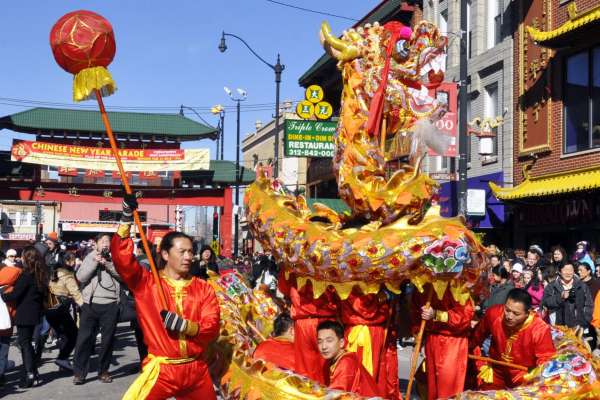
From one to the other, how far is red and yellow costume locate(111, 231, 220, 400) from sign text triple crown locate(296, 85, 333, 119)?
16488 mm

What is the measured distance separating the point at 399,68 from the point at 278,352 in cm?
237

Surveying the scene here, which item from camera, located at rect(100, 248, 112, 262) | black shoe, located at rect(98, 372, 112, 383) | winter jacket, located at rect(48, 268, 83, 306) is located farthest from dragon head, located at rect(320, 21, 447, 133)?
winter jacket, located at rect(48, 268, 83, 306)

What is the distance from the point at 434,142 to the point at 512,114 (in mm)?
12391

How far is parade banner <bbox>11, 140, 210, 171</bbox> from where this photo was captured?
43.5 meters

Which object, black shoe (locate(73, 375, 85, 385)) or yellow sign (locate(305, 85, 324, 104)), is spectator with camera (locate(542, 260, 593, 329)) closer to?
black shoe (locate(73, 375, 85, 385))

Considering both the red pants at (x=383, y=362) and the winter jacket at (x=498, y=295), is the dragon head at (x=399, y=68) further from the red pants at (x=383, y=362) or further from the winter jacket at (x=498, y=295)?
the winter jacket at (x=498, y=295)

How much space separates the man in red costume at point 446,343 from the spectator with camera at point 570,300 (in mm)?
4754

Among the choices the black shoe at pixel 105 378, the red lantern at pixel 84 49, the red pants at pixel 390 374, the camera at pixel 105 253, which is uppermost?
the red lantern at pixel 84 49

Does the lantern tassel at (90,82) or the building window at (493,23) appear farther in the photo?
the building window at (493,23)

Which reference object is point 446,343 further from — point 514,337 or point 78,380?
point 78,380

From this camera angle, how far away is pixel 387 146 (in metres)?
5.86

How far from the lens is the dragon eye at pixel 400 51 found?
5.73 meters

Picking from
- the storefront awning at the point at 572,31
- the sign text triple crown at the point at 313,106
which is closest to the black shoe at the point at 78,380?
the storefront awning at the point at 572,31

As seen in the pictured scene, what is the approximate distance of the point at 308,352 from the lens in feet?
18.2
